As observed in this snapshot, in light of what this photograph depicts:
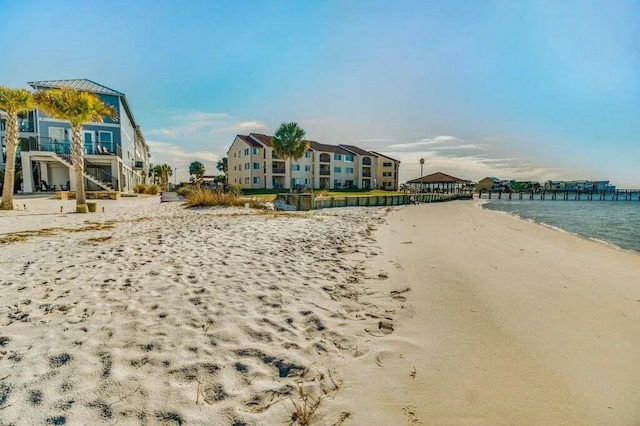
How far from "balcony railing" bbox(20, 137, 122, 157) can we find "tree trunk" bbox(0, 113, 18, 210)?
1662cm

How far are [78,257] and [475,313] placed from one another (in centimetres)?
723

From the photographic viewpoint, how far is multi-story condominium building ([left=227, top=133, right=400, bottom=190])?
181ft

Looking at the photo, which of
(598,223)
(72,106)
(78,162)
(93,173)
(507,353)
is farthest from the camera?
(93,173)

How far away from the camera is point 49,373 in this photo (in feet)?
9.17

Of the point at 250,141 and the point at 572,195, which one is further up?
the point at 250,141

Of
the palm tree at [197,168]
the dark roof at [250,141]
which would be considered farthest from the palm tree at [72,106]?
the palm tree at [197,168]

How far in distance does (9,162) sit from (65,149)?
59.9 feet

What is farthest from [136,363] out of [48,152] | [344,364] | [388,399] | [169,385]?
[48,152]

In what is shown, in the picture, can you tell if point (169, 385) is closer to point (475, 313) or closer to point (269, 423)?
point (269, 423)

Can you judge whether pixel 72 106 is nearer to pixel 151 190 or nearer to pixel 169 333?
pixel 169 333

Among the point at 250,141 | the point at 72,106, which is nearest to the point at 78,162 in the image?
the point at 72,106

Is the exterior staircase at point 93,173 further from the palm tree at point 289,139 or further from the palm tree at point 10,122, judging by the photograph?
the palm tree at point 289,139

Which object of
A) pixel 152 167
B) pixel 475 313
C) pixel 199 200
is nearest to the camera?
pixel 475 313

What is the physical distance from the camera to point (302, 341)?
3582mm
